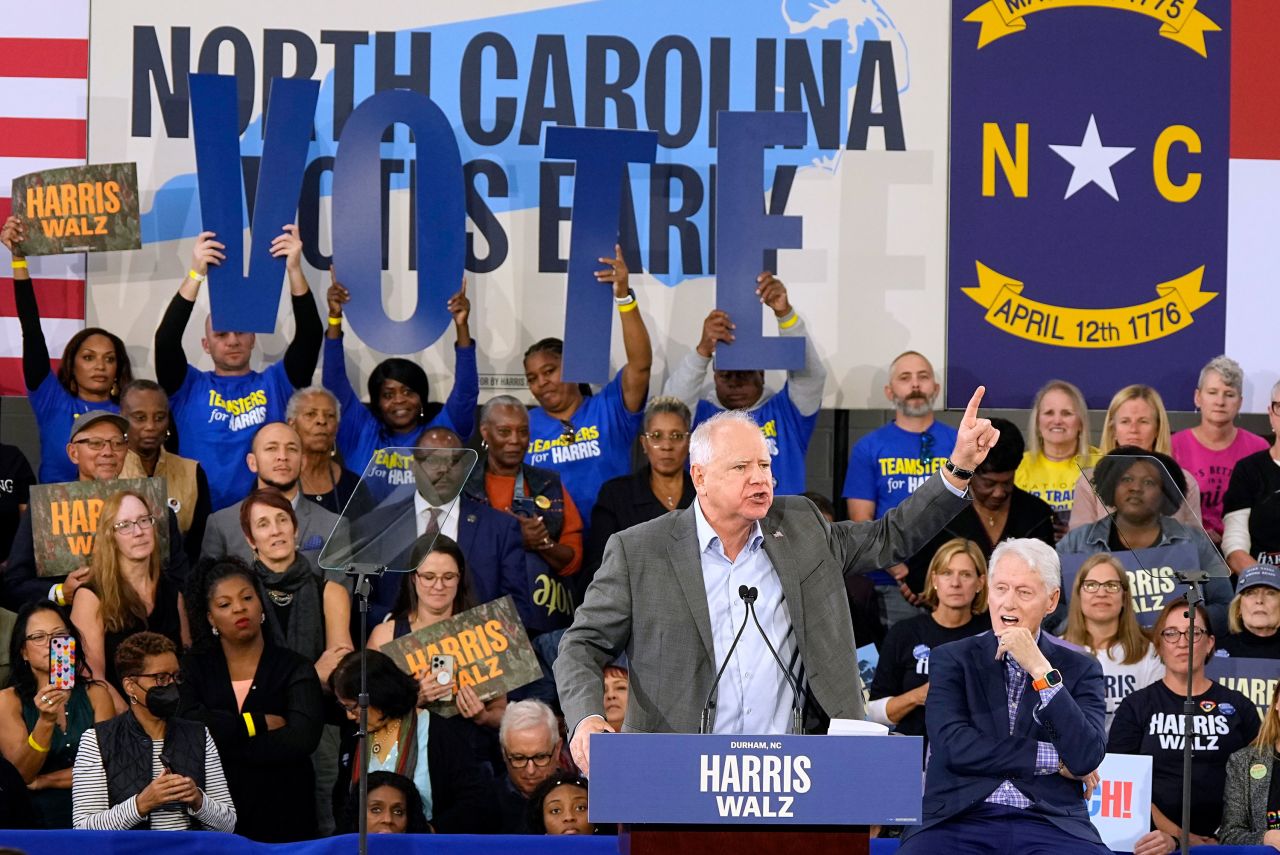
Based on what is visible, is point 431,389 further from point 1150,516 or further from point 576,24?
point 1150,516

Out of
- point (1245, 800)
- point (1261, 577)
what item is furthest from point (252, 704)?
point (1261, 577)

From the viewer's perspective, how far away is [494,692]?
605cm

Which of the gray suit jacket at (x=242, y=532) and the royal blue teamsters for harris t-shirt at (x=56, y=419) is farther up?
the royal blue teamsters for harris t-shirt at (x=56, y=419)

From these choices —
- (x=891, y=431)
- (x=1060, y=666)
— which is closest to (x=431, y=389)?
(x=891, y=431)

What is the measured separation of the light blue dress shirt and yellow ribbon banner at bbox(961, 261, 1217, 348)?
471 cm

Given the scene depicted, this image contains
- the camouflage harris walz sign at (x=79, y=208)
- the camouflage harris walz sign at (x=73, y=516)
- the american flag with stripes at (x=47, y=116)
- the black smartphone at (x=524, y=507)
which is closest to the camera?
the camouflage harris walz sign at (x=73, y=516)

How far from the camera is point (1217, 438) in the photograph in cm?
746

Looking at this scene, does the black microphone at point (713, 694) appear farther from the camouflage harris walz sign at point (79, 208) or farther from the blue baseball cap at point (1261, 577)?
the camouflage harris walz sign at point (79, 208)

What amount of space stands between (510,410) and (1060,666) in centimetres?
305

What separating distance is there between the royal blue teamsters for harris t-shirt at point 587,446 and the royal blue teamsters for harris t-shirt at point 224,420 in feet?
3.90

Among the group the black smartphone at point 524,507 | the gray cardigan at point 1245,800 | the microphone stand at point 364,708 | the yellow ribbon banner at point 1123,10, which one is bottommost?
the gray cardigan at point 1245,800

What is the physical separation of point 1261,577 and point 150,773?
13.3ft

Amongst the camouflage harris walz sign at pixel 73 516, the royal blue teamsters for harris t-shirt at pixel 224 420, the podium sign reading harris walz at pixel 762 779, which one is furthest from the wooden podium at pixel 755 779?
the royal blue teamsters for harris t-shirt at pixel 224 420

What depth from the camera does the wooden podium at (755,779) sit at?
10.0 feet
